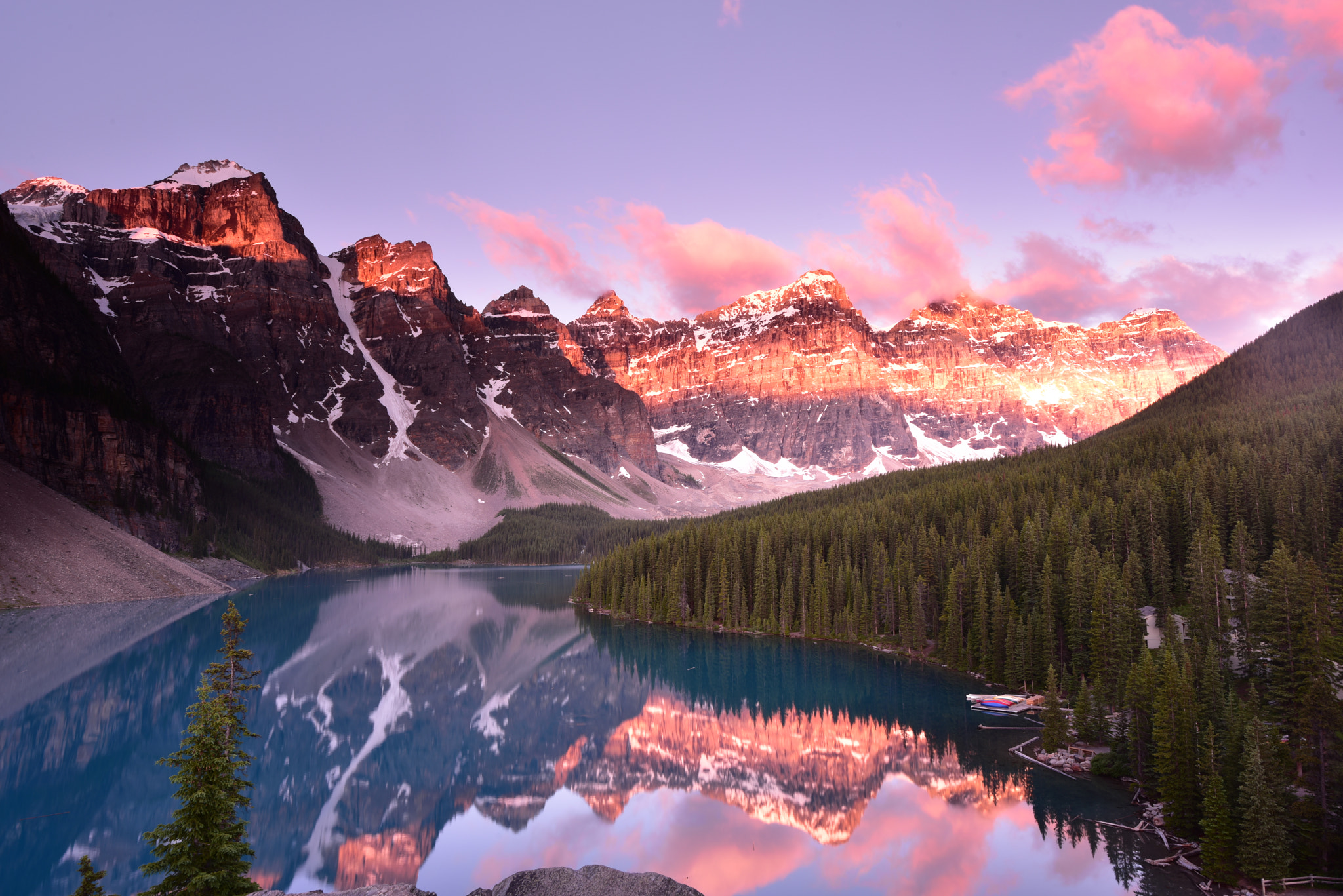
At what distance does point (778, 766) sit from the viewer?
1394 inches

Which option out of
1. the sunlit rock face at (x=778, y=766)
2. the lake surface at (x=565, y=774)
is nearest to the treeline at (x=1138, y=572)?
the lake surface at (x=565, y=774)

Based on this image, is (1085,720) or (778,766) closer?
(778,766)

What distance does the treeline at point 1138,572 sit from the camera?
1003 inches

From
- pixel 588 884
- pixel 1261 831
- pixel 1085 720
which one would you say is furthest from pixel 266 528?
pixel 1261 831

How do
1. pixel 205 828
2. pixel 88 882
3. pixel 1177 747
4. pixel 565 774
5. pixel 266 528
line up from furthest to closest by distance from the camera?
1. pixel 266 528
2. pixel 565 774
3. pixel 1177 747
4. pixel 205 828
5. pixel 88 882

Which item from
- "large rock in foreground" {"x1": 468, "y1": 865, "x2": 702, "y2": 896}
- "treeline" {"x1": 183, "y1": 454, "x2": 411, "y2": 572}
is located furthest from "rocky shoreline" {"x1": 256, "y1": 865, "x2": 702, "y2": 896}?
"treeline" {"x1": 183, "y1": 454, "x2": 411, "y2": 572}

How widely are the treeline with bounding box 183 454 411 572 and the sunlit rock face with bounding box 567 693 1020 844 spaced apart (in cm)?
11201

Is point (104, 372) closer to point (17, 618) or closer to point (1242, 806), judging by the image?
point (17, 618)

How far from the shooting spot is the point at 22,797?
28906mm

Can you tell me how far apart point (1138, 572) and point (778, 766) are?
89.8 ft

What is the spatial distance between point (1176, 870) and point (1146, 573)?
36.2 m

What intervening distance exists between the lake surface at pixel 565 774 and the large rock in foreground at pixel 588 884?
1257 cm

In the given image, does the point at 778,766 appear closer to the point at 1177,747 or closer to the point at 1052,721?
the point at 1052,721

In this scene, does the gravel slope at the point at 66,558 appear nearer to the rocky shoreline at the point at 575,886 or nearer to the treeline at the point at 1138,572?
the treeline at the point at 1138,572
